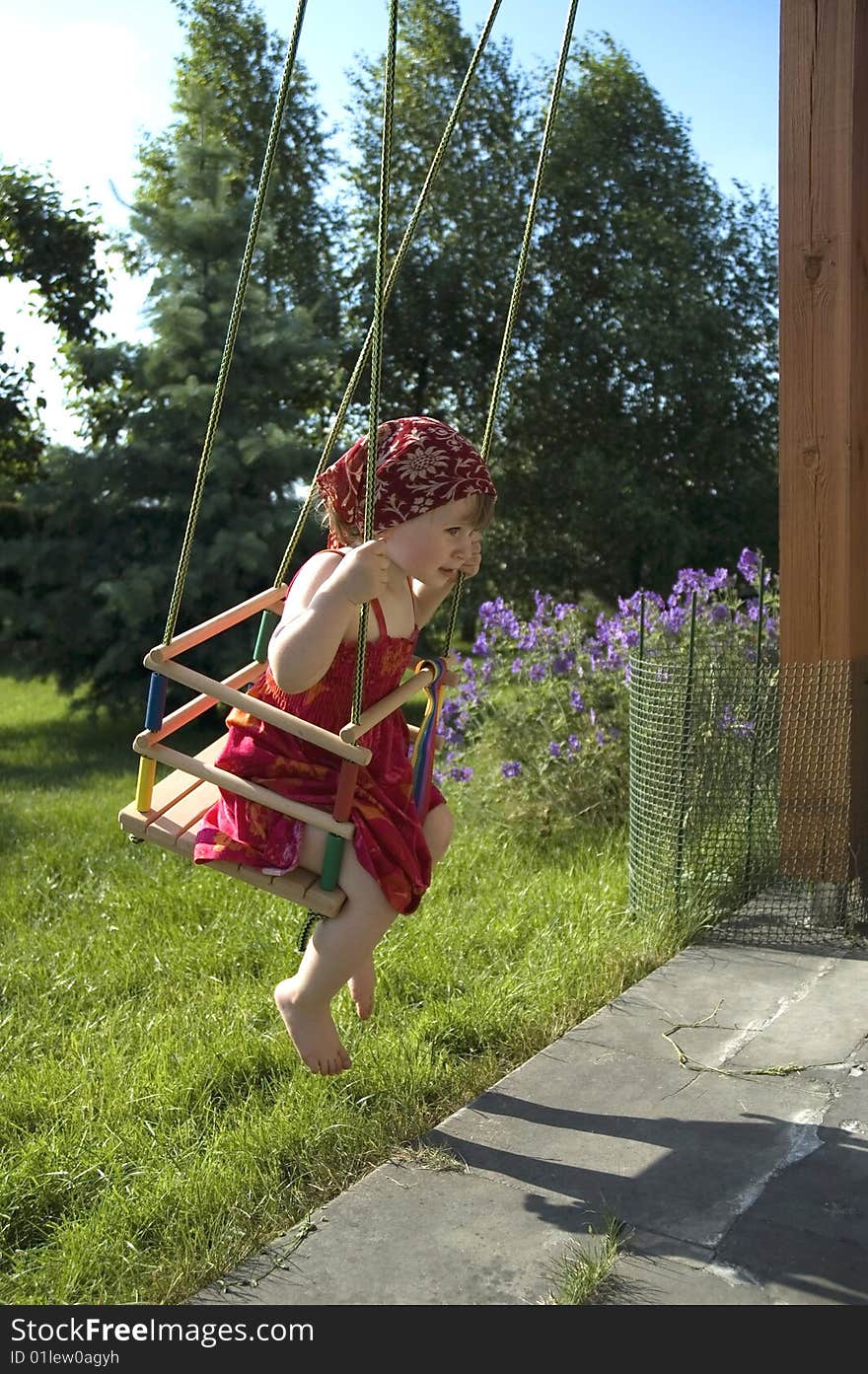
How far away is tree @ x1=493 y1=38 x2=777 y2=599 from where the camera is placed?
42.3 ft

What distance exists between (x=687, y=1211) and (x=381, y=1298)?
584 mm

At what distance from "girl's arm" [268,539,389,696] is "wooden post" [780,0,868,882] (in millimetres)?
2143

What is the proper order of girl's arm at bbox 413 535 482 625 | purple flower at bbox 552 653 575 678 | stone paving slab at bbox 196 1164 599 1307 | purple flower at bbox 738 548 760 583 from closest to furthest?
stone paving slab at bbox 196 1164 599 1307 < girl's arm at bbox 413 535 482 625 < purple flower at bbox 738 548 760 583 < purple flower at bbox 552 653 575 678

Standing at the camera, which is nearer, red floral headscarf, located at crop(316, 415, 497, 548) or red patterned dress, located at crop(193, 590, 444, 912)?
red patterned dress, located at crop(193, 590, 444, 912)

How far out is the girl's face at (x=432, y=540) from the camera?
233cm

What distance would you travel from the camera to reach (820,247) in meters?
3.90

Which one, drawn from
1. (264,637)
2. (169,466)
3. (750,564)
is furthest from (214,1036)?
(169,466)

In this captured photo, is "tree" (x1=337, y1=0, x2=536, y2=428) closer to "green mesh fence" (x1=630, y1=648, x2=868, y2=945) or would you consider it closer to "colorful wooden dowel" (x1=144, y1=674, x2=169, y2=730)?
"green mesh fence" (x1=630, y1=648, x2=868, y2=945)

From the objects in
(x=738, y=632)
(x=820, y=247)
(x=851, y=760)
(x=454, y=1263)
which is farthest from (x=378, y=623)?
(x=738, y=632)

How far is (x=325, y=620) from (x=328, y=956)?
1.87 feet

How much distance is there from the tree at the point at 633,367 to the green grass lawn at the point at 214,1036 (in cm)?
857

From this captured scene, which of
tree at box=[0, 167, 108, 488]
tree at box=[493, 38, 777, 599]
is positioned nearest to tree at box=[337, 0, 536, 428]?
tree at box=[493, 38, 777, 599]

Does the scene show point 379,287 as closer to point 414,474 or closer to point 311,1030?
point 414,474

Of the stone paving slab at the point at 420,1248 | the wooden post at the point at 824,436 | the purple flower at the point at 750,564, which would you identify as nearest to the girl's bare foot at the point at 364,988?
the stone paving slab at the point at 420,1248
